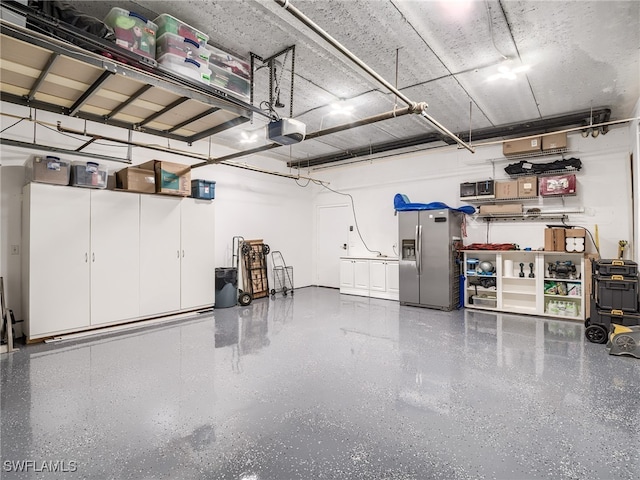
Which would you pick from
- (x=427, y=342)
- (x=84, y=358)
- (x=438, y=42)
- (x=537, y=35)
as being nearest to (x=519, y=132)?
(x=537, y=35)

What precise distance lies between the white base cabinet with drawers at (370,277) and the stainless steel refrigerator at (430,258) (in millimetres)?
539

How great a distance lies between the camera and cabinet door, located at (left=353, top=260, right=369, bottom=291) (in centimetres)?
754

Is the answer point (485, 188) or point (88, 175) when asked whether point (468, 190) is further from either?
point (88, 175)

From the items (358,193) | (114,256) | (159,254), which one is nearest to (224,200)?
(159,254)

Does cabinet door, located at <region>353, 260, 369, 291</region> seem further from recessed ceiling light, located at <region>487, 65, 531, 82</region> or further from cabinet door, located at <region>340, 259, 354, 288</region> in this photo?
recessed ceiling light, located at <region>487, 65, 531, 82</region>

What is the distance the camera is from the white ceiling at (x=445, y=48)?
9.37 ft

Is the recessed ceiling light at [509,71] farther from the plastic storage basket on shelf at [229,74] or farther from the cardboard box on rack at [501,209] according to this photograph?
the plastic storage basket on shelf at [229,74]

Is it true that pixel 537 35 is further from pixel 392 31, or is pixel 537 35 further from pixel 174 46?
pixel 174 46

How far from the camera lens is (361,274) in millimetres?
7641

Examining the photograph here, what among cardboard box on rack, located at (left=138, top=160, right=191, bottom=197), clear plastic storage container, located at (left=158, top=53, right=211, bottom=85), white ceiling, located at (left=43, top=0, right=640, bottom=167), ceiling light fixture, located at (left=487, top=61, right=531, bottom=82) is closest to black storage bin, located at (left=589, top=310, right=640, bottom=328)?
white ceiling, located at (left=43, top=0, right=640, bottom=167)

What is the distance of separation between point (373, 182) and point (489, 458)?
6663mm

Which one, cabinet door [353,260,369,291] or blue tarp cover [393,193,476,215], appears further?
cabinet door [353,260,369,291]

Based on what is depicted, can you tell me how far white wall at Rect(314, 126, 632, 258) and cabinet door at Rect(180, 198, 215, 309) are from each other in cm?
381

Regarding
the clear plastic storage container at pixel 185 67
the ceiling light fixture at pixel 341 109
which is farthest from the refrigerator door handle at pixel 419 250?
the clear plastic storage container at pixel 185 67
